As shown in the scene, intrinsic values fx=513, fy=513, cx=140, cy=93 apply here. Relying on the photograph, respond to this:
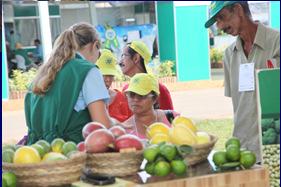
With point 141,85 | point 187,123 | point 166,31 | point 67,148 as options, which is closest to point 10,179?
point 67,148

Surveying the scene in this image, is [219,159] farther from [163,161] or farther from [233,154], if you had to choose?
[163,161]

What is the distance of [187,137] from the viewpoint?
6.28ft

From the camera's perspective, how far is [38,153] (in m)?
1.84

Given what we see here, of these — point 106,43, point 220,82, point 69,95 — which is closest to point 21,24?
point 106,43

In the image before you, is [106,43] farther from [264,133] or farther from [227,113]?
[264,133]

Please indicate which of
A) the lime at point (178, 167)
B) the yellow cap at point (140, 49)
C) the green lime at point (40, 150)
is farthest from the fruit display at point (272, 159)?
the yellow cap at point (140, 49)

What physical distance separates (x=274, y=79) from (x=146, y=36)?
9006 mm

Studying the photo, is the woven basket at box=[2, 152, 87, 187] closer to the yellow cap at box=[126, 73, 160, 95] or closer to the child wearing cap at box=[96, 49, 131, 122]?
the yellow cap at box=[126, 73, 160, 95]

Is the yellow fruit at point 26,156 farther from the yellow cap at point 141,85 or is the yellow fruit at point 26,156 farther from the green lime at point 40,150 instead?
the yellow cap at point 141,85

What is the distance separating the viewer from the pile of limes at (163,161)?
1774 mm

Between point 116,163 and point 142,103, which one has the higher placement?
point 142,103

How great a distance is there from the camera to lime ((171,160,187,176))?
1.78m

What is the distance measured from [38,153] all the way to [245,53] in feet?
4.36

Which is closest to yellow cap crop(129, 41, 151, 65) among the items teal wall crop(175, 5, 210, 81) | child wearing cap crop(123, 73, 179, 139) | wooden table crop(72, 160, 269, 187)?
child wearing cap crop(123, 73, 179, 139)
